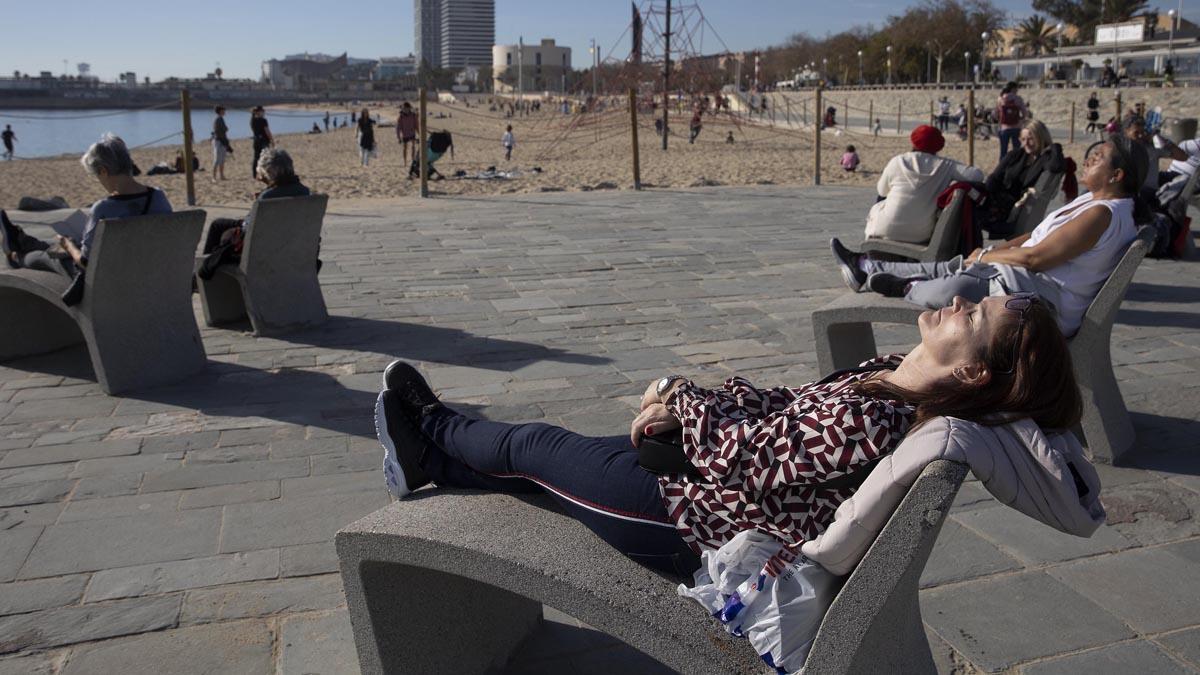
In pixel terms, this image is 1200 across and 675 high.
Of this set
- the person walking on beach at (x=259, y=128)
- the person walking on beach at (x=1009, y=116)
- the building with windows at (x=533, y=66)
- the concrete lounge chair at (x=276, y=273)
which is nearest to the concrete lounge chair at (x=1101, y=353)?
the concrete lounge chair at (x=276, y=273)

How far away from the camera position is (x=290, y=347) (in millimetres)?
6066

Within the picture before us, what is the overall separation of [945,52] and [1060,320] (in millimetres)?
89246

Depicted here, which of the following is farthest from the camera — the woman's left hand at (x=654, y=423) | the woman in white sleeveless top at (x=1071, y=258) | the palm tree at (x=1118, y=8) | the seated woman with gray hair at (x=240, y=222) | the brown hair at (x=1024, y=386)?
the palm tree at (x=1118, y=8)

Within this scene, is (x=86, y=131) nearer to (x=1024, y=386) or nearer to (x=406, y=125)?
(x=406, y=125)

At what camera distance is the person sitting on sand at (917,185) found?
6848 mm

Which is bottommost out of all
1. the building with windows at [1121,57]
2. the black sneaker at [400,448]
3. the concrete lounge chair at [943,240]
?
the black sneaker at [400,448]

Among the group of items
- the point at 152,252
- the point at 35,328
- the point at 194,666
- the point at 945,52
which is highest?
the point at 945,52

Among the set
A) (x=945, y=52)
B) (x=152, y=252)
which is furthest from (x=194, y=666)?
(x=945, y=52)

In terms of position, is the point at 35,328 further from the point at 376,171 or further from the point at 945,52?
the point at 945,52

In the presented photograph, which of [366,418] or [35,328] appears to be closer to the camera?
[366,418]

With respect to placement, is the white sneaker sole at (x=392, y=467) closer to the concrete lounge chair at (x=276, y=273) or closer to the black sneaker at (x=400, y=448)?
the black sneaker at (x=400, y=448)

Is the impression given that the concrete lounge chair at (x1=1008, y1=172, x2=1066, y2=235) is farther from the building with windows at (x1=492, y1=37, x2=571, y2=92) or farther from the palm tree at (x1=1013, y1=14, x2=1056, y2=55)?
the building with windows at (x1=492, y1=37, x2=571, y2=92)

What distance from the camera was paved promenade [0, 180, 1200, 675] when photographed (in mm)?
2844

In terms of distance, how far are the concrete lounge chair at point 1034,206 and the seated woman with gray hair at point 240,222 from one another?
500 centimetres
